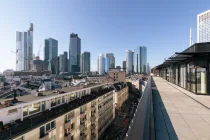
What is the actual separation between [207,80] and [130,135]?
11.0m

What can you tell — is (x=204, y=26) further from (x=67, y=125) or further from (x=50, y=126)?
(x=50, y=126)

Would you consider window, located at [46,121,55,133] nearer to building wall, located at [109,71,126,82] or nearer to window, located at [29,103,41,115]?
window, located at [29,103,41,115]

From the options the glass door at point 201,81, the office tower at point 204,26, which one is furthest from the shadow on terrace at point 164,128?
the office tower at point 204,26

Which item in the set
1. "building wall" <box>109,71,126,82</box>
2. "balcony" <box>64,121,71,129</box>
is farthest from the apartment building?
"building wall" <box>109,71,126,82</box>

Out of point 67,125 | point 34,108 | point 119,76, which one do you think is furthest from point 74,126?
point 119,76

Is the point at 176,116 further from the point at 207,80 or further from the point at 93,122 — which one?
the point at 93,122

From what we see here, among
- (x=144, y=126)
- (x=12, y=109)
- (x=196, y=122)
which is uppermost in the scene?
(x=144, y=126)

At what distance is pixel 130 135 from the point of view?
6.88ft

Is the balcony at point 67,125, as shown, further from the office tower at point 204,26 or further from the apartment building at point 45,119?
the office tower at point 204,26

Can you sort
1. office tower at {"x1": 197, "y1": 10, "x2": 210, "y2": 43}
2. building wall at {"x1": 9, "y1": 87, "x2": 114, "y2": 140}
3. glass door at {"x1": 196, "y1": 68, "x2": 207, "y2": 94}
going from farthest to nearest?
1. office tower at {"x1": 197, "y1": 10, "x2": 210, "y2": 43}
2. building wall at {"x1": 9, "y1": 87, "x2": 114, "y2": 140}
3. glass door at {"x1": 196, "y1": 68, "x2": 207, "y2": 94}

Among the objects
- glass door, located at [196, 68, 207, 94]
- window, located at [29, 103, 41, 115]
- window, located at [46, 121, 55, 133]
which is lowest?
window, located at [46, 121, 55, 133]

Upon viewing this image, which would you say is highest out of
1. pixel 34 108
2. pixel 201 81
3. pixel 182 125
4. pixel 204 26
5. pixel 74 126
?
pixel 204 26

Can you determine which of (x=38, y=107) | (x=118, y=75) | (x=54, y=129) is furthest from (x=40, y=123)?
(x=118, y=75)

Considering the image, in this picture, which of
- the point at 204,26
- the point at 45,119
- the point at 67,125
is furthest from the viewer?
the point at 204,26
